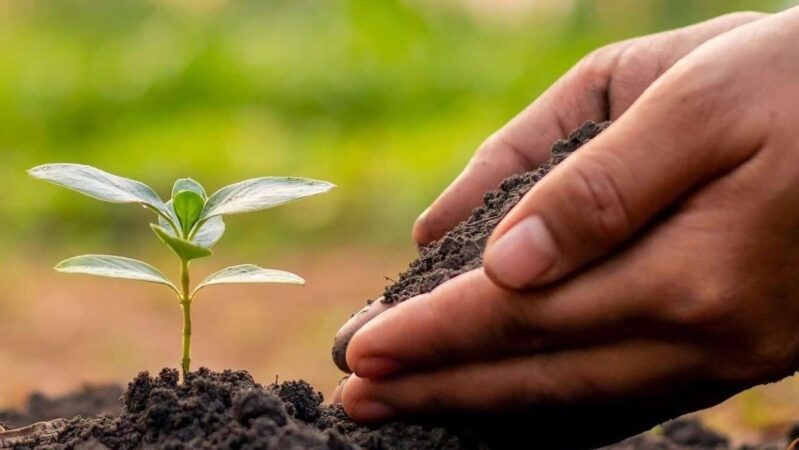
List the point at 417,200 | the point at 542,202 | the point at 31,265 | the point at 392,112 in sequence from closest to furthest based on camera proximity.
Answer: the point at 542,202 < the point at 31,265 < the point at 417,200 < the point at 392,112

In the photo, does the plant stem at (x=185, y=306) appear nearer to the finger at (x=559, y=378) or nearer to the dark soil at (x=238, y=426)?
the dark soil at (x=238, y=426)

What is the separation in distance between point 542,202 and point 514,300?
0.14 m

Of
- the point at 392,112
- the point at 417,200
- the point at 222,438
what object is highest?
the point at 392,112

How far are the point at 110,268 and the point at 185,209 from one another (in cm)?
13

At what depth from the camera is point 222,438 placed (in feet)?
4.07

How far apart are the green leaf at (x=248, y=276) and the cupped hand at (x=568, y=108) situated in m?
0.59

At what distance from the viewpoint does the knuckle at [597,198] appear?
1.21 meters

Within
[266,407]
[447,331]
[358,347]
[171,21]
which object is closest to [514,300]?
[447,331]

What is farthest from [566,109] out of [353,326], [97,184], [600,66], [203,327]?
[203,327]

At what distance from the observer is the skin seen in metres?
1.23

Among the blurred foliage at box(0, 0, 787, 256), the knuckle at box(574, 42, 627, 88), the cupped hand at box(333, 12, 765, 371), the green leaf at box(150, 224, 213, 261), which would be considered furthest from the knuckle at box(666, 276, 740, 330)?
the blurred foliage at box(0, 0, 787, 256)

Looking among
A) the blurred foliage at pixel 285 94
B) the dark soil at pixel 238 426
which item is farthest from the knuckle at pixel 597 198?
the blurred foliage at pixel 285 94

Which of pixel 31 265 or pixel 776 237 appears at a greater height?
pixel 31 265

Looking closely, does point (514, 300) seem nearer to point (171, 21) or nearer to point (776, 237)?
point (776, 237)
